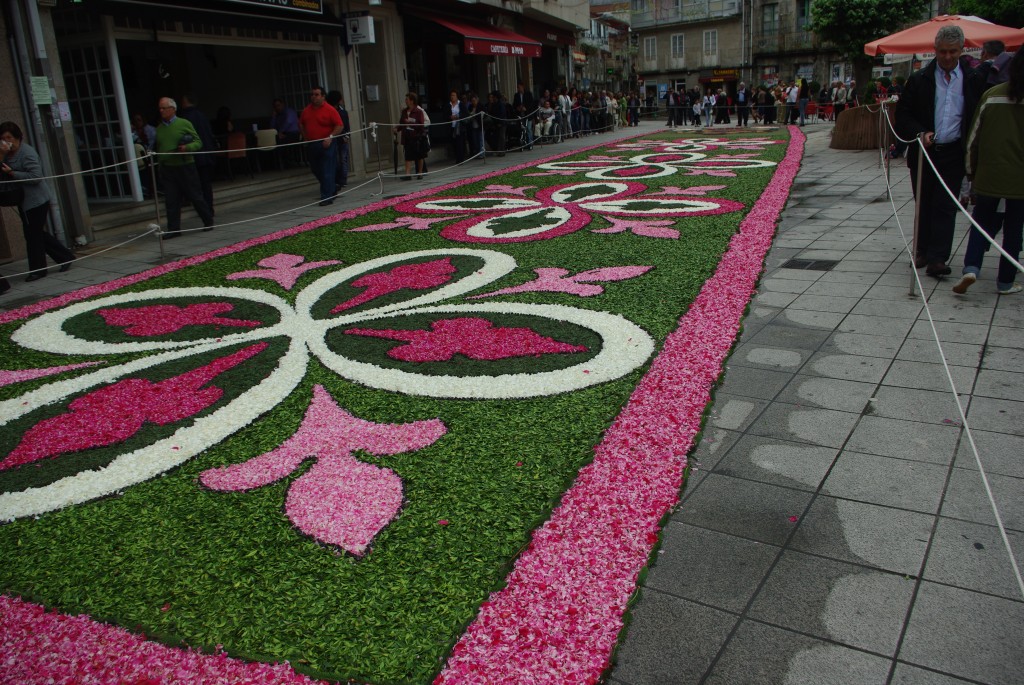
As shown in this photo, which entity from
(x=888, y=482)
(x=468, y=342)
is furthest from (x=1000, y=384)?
(x=468, y=342)

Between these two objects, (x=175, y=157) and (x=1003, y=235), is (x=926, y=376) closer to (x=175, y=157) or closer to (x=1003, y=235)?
(x=1003, y=235)

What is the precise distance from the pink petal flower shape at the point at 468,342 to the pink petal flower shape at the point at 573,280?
0.79m

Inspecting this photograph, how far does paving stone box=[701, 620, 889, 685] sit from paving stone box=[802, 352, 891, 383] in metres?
2.22

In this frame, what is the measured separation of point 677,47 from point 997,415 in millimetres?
57378

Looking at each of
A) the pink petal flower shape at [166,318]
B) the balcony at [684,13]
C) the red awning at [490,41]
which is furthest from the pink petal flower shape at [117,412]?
the balcony at [684,13]

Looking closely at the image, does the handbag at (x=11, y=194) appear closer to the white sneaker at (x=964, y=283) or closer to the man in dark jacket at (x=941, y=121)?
the man in dark jacket at (x=941, y=121)

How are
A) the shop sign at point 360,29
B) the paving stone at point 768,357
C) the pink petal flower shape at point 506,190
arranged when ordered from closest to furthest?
the paving stone at point 768,357
the pink petal flower shape at point 506,190
the shop sign at point 360,29

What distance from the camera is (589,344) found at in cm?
472

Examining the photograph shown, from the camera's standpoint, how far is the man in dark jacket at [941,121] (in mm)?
5664

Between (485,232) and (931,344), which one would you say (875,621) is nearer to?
(931,344)

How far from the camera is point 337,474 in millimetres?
3250

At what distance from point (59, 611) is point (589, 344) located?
3110 millimetres

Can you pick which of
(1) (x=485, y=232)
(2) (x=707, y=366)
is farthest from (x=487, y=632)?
(1) (x=485, y=232)

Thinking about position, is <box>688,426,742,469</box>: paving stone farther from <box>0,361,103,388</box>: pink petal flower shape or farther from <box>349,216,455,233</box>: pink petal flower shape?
<box>349,216,455,233</box>: pink petal flower shape
